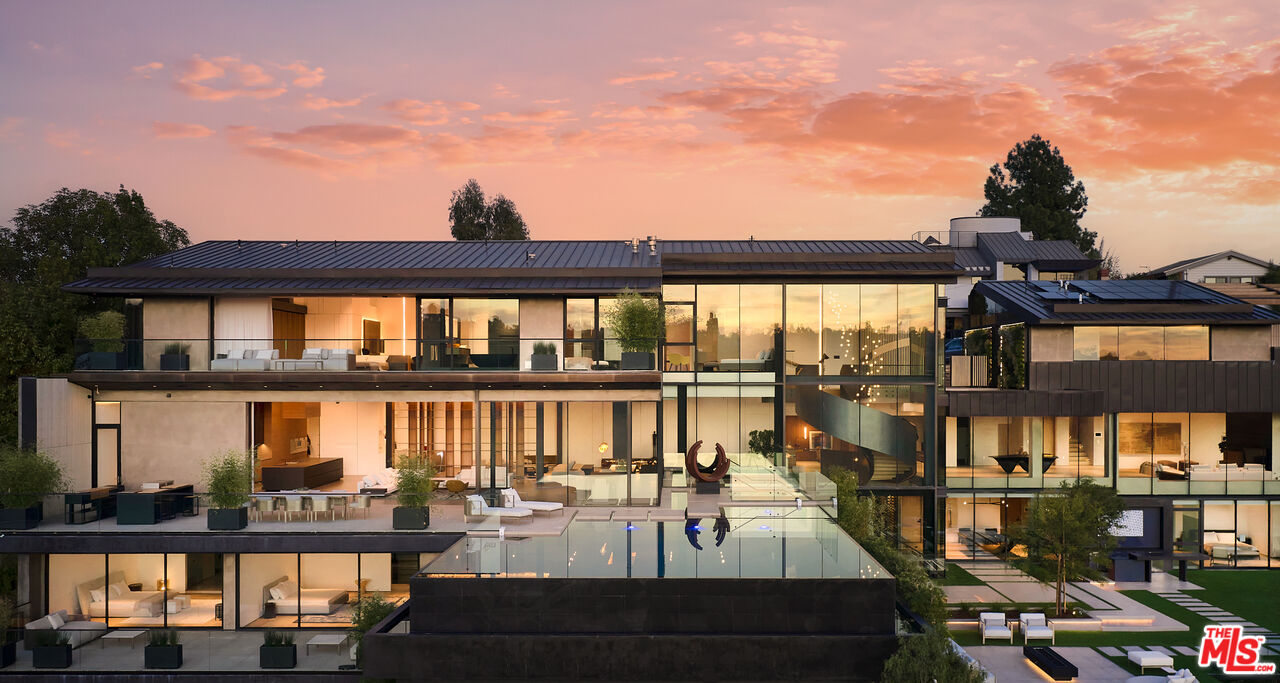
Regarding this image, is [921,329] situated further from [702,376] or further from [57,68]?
[57,68]

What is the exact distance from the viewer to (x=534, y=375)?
2117 centimetres

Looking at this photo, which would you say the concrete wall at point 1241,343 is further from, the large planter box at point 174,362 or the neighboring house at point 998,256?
the large planter box at point 174,362

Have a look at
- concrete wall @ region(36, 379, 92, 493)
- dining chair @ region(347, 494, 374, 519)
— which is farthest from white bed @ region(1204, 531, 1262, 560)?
concrete wall @ region(36, 379, 92, 493)

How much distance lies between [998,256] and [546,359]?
33476mm

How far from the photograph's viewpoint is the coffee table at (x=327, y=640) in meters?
16.3

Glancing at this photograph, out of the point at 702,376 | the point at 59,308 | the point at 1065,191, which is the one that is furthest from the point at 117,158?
the point at 1065,191

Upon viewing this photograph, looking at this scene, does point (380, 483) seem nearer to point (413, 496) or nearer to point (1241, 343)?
point (413, 496)

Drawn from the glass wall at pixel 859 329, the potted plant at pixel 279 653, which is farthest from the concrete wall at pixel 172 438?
the glass wall at pixel 859 329

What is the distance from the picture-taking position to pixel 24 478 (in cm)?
1866

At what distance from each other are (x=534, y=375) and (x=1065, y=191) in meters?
61.8

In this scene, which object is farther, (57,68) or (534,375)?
(57,68)

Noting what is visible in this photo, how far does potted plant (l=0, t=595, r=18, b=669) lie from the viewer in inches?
651

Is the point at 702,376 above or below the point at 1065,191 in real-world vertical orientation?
below

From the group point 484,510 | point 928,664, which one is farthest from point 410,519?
point 928,664
